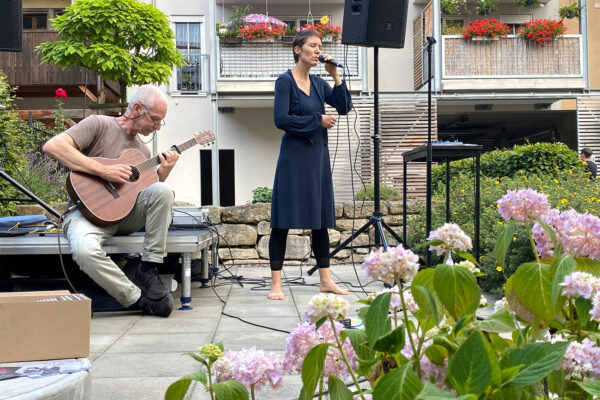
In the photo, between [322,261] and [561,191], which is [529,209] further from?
[561,191]

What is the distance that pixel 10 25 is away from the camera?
185 inches

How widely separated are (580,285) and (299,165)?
10.1ft

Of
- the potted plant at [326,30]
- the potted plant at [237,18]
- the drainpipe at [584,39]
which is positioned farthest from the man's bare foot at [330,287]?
the drainpipe at [584,39]

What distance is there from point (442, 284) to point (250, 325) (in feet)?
7.73

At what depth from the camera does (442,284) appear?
810mm

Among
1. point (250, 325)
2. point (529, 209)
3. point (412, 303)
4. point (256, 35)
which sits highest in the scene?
point (256, 35)

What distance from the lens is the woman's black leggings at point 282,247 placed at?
154 inches

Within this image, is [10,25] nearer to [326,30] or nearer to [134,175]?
[134,175]

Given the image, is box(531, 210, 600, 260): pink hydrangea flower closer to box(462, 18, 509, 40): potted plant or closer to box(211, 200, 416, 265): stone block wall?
box(211, 200, 416, 265): stone block wall

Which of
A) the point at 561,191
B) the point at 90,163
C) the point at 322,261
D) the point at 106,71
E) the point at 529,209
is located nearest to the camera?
the point at 529,209

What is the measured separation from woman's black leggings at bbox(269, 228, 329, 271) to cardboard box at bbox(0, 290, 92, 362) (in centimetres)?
227

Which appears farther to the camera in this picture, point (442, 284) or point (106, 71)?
point (106, 71)

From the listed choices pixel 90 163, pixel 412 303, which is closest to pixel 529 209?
pixel 412 303

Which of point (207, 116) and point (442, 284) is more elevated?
point (207, 116)
